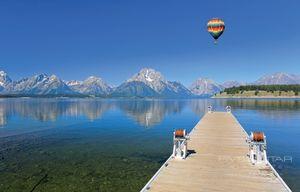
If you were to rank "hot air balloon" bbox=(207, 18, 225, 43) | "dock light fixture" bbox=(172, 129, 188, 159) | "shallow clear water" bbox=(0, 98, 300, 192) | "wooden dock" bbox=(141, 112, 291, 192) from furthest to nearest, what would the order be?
"hot air balloon" bbox=(207, 18, 225, 43)
"shallow clear water" bbox=(0, 98, 300, 192)
"dock light fixture" bbox=(172, 129, 188, 159)
"wooden dock" bbox=(141, 112, 291, 192)

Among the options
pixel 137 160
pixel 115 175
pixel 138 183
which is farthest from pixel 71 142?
pixel 138 183

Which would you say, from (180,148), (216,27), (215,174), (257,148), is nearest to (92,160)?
(180,148)

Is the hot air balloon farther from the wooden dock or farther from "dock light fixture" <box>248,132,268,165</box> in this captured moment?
"dock light fixture" <box>248,132,268,165</box>

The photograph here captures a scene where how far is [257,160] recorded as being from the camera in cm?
2319

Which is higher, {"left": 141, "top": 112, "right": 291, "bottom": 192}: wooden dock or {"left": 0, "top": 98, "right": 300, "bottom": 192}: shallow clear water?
{"left": 141, "top": 112, "right": 291, "bottom": 192}: wooden dock

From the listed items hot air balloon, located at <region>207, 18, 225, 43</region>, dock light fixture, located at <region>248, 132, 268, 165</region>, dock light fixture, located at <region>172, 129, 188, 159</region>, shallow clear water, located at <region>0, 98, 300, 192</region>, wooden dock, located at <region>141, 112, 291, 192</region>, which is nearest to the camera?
wooden dock, located at <region>141, 112, 291, 192</region>

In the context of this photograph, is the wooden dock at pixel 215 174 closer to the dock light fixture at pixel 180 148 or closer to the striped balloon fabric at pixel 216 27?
the dock light fixture at pixel 180 148

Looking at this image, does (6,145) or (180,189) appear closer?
(180,189)

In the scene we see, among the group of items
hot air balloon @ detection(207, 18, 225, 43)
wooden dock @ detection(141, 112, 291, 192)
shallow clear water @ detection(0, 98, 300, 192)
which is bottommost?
shallow clear water @ detection(0, 98, 300, 192)

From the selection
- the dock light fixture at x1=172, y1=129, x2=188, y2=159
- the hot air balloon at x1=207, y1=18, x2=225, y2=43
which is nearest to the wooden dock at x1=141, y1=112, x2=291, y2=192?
the dock light fixture at x1=172, y1=129, x2=188, y2=159

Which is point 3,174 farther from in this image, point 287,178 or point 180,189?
point 287,178

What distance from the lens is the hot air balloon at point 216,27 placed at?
50406 mm

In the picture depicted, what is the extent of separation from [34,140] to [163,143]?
64.4 feet

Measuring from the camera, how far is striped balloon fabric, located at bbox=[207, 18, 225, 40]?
50.4 meters
